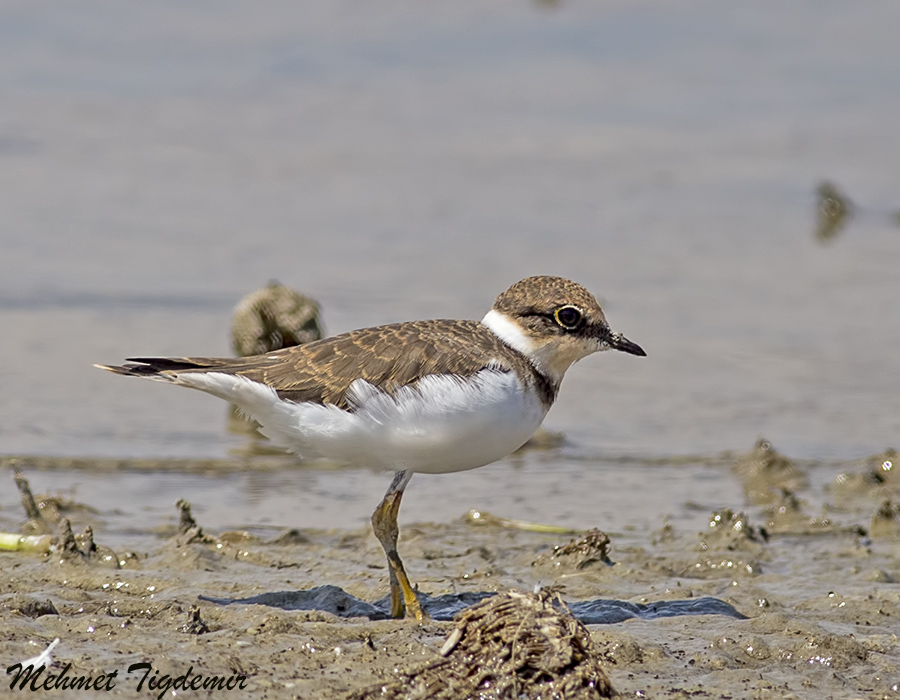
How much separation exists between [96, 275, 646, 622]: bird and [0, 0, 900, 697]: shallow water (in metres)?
0.72

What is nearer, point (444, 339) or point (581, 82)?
point (444, 339)

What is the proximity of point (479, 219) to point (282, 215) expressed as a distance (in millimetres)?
1943

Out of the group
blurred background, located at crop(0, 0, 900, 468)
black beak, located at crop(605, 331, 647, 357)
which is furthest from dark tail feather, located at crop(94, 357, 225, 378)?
blurred background, located at crop(0, 0, 900, 468)

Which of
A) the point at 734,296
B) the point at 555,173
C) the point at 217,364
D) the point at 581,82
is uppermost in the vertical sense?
the point at 581,82

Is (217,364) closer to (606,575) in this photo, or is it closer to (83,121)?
(606,575)

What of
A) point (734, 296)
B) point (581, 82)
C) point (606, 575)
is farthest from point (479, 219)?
point (606, 575)

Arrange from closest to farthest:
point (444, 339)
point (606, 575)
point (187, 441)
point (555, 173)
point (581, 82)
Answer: point (444, 339), point (606, 575), point (187, 441), point (555, 173), point (581, 82)

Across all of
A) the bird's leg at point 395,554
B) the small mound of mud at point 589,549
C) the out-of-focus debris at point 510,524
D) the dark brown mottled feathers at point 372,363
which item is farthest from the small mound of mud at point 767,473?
the bird's leg at point 395,554

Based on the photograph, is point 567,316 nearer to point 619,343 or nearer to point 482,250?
point 619,343

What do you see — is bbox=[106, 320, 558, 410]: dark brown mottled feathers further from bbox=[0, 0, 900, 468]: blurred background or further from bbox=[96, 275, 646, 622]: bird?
bbox=[0, 0, 900, 468]: blurred background

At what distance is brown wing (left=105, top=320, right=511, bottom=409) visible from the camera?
5.76m

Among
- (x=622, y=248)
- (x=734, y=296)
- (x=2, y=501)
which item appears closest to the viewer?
(x=2, y=501)

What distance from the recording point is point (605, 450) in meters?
8.92

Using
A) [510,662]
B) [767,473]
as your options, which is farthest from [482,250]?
[510,662]
